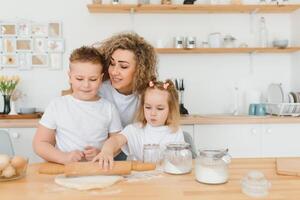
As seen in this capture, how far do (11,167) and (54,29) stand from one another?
239cm

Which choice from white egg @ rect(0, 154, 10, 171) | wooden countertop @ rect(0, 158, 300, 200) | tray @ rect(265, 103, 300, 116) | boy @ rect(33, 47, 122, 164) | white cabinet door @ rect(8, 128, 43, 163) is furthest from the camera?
tray @ rect(265, 103, 300, 116)

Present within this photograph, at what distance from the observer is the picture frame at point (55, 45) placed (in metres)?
3.27

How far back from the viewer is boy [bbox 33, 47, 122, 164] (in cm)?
151

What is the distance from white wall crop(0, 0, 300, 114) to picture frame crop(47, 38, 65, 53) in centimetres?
5

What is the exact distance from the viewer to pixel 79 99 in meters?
1.60

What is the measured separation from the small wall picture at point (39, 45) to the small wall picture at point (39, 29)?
57mm

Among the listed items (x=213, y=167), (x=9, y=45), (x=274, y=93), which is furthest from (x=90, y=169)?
(x=274, y=93)

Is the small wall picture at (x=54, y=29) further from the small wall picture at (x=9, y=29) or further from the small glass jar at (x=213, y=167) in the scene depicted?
the small glass jar at (x=213, y=167)

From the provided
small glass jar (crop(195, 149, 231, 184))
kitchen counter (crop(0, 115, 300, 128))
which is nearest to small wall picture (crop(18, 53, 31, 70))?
kitchen counter (crop(0, 115, 300, 128))

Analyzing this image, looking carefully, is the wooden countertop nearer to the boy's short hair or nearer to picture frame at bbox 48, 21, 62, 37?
the boy's short hair

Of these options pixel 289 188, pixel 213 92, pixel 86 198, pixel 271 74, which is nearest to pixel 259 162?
pixel 289 188

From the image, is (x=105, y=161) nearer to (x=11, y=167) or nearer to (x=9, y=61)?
(x=11, y=167)

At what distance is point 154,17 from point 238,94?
1134mm

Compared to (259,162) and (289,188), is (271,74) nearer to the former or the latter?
(259,162)
